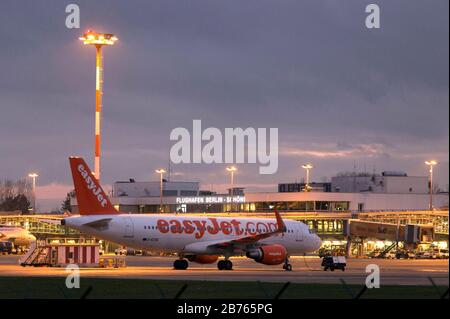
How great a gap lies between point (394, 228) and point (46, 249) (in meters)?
57.9

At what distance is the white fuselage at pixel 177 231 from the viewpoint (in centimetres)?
8544

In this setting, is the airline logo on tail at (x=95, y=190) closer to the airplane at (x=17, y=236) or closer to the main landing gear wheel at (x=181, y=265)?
the main landing gear wheel at (x=181, y=265)

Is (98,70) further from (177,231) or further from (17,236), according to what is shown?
(17,236)

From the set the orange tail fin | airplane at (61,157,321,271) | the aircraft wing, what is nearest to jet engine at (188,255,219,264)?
airplane at (61,157,321,271)

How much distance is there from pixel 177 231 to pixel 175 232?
254 millimetres

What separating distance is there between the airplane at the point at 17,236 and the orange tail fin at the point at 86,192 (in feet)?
263

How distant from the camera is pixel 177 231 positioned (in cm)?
8906

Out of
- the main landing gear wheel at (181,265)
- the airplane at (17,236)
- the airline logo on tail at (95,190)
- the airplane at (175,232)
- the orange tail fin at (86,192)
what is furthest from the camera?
the airplane at (17,236)

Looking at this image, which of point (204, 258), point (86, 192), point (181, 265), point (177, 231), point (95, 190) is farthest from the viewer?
point (204, 258)

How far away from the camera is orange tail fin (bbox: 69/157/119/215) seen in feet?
284

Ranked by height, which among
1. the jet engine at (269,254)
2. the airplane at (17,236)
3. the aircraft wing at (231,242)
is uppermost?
the aircraft wing at (231,242)

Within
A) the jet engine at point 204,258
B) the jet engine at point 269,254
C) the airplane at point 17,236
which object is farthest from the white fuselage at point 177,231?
the airplane at point 17,236

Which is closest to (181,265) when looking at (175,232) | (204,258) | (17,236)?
(175,232)
